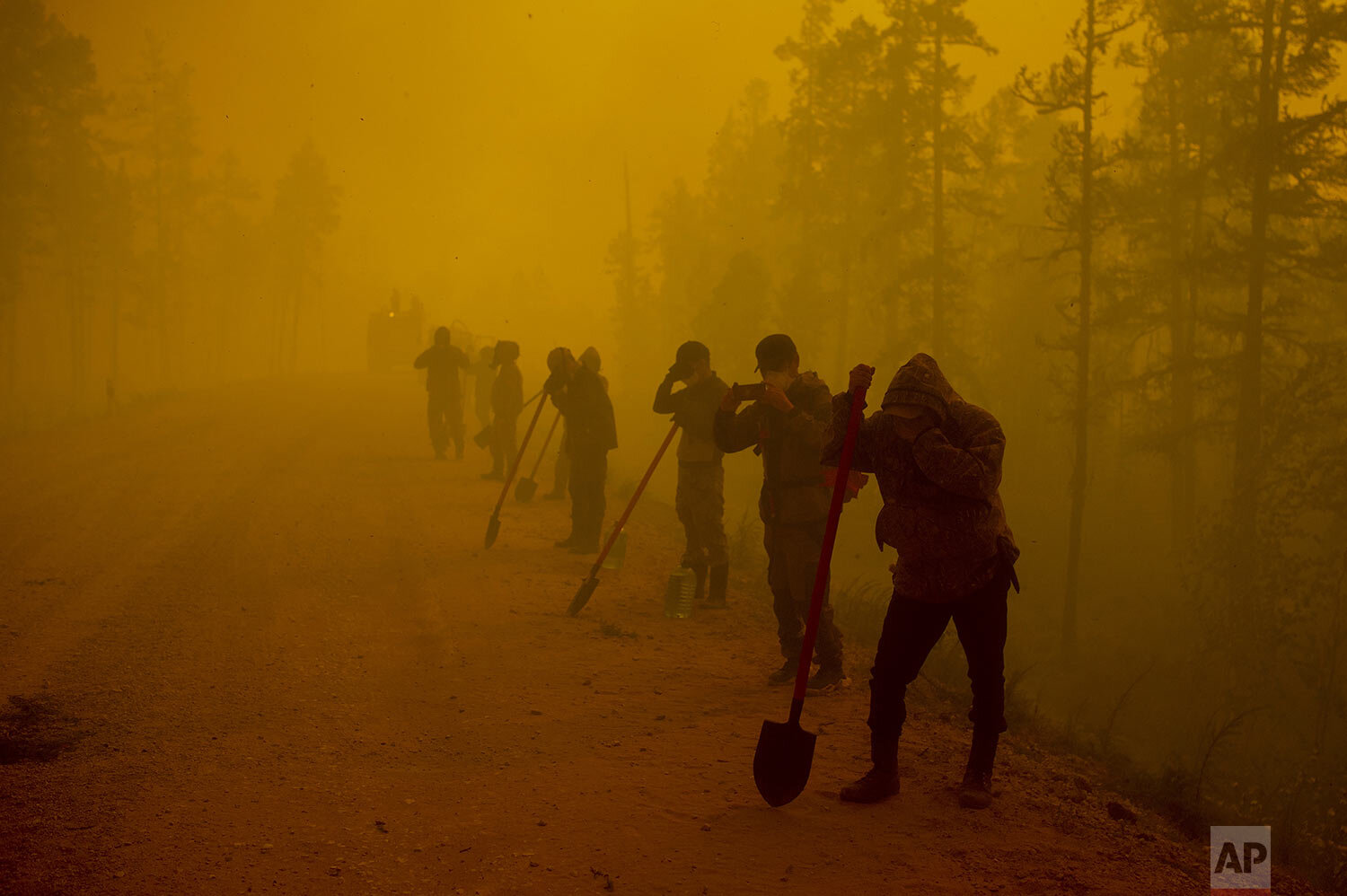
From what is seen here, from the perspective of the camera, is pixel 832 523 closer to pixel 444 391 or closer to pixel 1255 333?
pixel 1255 333

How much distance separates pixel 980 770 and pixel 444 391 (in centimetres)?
1620

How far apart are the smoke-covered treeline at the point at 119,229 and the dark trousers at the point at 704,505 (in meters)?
22.8

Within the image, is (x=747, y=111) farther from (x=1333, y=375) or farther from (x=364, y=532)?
(x=364, y=532)

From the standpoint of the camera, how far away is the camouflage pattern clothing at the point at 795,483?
6.72 metres

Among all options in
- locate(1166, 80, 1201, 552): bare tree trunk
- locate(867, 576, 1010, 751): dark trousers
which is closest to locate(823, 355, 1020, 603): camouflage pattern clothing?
locate(867, 576, 1010, 751): dark trousers

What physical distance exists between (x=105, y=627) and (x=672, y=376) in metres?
5.79

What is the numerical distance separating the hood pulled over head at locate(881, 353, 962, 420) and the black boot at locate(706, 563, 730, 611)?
538 centimetres

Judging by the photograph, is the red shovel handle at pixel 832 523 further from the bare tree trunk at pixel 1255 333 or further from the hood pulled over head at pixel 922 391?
the bare tree trunk at pixel 1255 333

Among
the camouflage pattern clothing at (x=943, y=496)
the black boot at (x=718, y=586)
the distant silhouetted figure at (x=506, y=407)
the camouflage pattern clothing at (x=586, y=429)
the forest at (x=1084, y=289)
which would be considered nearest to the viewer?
the camouflage pattern clothing at (x=943, y=496)

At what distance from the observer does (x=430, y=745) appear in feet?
19.5

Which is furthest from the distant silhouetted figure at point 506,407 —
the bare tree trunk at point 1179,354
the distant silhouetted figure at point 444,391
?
the bare tree trunk at point 1179,354

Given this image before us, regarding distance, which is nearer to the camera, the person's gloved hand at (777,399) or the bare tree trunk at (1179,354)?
the person's gloved hand at (777,399)

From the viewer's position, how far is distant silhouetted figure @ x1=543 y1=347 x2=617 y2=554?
11.7m

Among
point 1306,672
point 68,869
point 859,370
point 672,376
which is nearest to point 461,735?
point 68,869
